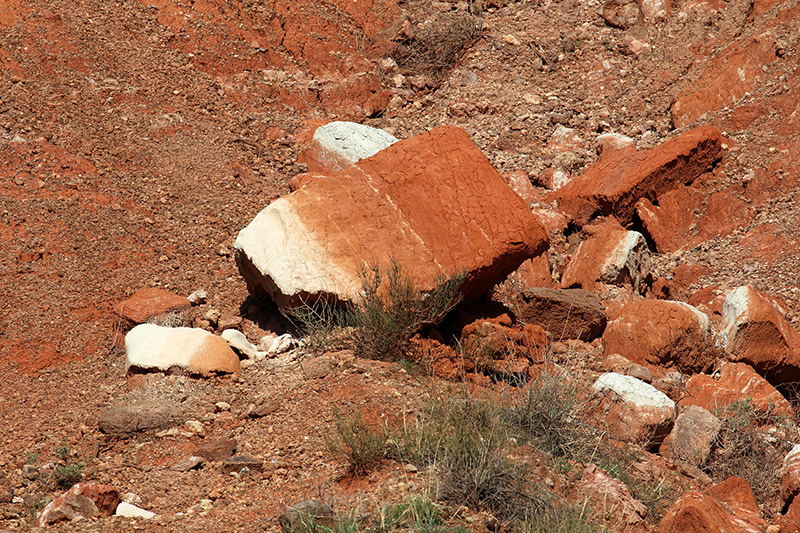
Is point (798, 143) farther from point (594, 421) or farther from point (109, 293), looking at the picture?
point (109, 293)

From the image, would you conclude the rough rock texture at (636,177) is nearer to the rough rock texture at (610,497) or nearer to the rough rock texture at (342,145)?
the rough rock texture at (342,145)

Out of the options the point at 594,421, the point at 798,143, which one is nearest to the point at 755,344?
the point at 594,421

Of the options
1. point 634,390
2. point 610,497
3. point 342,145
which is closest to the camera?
point 610,497

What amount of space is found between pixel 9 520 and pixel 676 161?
5.80 meters

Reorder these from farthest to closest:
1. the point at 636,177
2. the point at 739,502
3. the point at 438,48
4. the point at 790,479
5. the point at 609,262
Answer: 1. the point at 438,48
2. the point at 636,177
3. the point at 609,262
4. the point at 790,479
5. the point at 739,502

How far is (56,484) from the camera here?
360cm

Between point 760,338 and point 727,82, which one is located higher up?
point 727,82

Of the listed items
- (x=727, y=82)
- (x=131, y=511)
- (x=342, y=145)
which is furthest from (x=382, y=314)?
(x=727, y=82)

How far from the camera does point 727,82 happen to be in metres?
7.88

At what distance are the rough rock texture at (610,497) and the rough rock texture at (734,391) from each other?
1.67 m

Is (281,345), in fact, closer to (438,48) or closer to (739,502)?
(739,502)

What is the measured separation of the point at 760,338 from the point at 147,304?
4.29 meters

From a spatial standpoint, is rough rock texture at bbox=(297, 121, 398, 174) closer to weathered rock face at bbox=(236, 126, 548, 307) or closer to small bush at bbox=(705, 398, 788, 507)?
weathered rock face at bbox=(236, 126, 548, 307)

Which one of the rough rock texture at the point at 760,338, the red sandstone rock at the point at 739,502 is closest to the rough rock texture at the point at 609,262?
the rough rock texture at the point at 760,338
